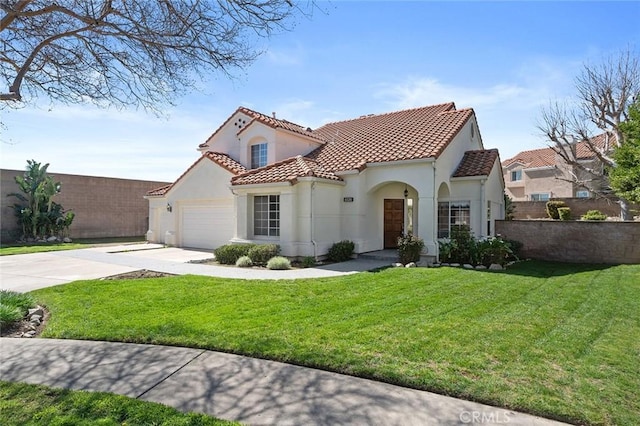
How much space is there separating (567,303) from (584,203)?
27.2 meters

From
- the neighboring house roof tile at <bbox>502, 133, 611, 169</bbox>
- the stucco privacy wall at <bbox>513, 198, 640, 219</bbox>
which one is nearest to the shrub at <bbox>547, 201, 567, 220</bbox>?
the stucco privacy wall at <bbox>513, 198, 640, 219</bbox>

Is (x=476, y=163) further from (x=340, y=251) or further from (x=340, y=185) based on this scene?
(x=340, y=251)

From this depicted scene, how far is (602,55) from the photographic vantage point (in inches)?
910

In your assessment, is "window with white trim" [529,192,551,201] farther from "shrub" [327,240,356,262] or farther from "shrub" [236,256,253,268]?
"shrub" [236,256,253,268]

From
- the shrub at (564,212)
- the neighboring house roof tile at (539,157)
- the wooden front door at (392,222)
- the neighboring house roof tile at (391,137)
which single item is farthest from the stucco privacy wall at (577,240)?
the neighboring house roof tile at (539,157)

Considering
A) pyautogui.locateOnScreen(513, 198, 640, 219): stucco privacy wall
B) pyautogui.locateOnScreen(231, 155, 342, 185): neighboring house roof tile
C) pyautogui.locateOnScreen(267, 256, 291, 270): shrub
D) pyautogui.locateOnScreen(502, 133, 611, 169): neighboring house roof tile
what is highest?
pyautogui.locateOnScreen(502, 133, 611, 169): neighboring house roof tile

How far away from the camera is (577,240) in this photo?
15.6 metres

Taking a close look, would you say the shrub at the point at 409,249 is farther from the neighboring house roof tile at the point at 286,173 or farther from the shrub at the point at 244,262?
the shrub at the point at 244,262

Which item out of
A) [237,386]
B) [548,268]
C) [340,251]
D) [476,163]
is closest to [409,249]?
[340,251]

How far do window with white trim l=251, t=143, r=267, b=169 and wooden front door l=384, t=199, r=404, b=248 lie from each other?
691 centimetres

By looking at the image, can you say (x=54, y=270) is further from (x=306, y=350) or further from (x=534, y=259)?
(x=534, y=259)

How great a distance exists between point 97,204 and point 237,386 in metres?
28.0

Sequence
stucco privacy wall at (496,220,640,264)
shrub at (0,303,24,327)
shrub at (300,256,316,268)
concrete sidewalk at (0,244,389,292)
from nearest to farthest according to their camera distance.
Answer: shrub at (0,303,24,327) → concrete sidewalk at (0,244,389,292) → shrub at (300,256,316,268) → stucco privacy wall at (496,220,640,264)

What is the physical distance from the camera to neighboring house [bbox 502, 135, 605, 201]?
33719 millimetres
